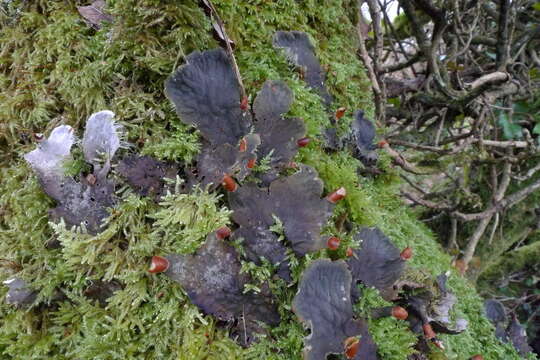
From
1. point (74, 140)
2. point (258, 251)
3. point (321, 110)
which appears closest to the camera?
point (258, 251)

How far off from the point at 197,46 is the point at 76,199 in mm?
526

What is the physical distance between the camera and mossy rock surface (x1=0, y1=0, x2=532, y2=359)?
2.92ft

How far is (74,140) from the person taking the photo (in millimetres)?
1038

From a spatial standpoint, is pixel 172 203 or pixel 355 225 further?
pixel 355 225

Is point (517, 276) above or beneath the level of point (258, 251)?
beneath

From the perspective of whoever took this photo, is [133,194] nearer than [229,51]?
Yes

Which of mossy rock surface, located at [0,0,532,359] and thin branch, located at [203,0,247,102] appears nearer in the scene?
mossy rock surface, located at [0,0,532,359]

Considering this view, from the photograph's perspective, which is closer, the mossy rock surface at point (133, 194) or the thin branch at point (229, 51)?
the mossy rock surface at point (133, 194)

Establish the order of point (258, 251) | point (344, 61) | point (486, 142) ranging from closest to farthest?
point (258, 251) < point (344, 61) < point (486, 142)

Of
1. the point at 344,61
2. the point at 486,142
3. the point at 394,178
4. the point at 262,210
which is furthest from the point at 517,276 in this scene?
the point at 262,210

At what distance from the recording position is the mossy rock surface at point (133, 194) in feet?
2.92

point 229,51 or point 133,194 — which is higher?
point 229,51

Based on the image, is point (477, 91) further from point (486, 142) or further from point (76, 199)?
point (76, 199)

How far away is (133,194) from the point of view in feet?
3.17
